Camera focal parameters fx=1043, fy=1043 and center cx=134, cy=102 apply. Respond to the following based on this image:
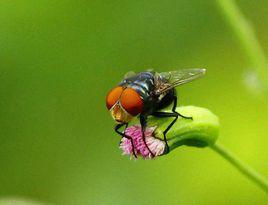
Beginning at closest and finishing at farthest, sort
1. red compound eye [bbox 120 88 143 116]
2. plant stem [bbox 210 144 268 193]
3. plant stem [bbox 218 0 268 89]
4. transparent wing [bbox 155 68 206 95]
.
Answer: red compound eye [bbox 120 88 143 116] → transparent wing [bbox 155 68 206 95] → plant stem [bbox 210 144 268 193] → plant stem [bbox 218 0 268 89]

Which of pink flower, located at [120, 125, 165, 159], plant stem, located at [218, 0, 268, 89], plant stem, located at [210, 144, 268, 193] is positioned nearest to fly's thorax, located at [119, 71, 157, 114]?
pink flower, located at [120, 125, 165, 159]

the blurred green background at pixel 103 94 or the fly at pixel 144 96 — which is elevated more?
the blurred green background at pixel 103 94

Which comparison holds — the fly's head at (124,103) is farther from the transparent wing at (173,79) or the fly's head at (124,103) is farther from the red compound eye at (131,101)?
the transparent wing at (173,79)

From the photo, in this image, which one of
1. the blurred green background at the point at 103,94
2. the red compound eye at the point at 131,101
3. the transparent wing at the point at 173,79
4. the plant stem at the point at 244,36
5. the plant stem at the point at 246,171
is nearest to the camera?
the red compound eye at the point at 131,101

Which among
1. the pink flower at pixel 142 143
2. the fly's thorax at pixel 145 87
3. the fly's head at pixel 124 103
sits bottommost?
the pink flower at pixel 142 143

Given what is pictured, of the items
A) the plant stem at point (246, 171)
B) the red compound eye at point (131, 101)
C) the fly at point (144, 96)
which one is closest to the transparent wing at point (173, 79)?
the fly at point (144, 96)

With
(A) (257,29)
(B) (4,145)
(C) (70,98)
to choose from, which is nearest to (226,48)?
(A) (257,29)

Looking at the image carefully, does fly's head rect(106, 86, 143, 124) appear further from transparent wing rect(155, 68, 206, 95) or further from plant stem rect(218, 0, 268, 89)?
plant stem rect(218, 0, 268, 89)

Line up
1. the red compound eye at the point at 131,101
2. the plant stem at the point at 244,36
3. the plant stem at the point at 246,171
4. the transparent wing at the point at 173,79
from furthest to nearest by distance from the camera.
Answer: the plant stem at the point at 244,36 < the plant stem at the point at 246,171 < the transparent wing at the point at 173,79 < the red compound eye at the point at 131,101

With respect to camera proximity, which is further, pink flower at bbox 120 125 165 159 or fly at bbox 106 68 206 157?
pink flower at bbox 120 125 165 159
